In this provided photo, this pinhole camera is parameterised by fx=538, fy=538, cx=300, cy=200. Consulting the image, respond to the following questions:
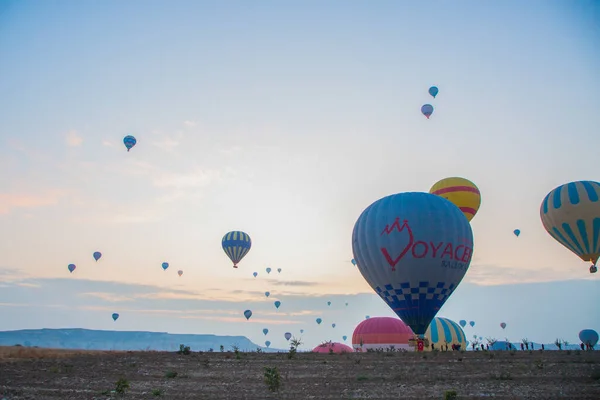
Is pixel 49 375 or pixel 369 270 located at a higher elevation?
pixel 369 270

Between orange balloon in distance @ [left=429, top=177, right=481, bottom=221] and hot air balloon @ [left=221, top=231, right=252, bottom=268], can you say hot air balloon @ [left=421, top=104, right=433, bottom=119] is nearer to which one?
orange balloon in distance @ [left=429, top=177, right=481, bottom=221]

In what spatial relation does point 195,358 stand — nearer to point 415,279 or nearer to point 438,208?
point 415,279

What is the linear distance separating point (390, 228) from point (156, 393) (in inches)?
852

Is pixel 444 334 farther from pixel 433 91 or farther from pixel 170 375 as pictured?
pixel 170 375

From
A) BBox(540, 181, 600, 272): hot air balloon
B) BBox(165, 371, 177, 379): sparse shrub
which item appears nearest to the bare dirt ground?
BBox(165, 371, 177, 379): sparse shrub

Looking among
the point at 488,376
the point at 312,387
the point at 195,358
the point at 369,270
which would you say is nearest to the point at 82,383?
the point at 195,358

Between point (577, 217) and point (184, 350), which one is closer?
point (184, 350)

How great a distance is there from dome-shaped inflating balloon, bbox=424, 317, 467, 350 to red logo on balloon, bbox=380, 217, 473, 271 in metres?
27.5

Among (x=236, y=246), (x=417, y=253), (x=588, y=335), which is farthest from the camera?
(x=588, y=335)

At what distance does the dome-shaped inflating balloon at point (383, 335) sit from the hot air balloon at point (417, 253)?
25174 mm

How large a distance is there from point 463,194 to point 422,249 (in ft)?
69.7

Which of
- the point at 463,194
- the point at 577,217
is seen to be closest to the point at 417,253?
the point at 577,217

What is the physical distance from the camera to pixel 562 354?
106 feet

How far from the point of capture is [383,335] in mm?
64438
